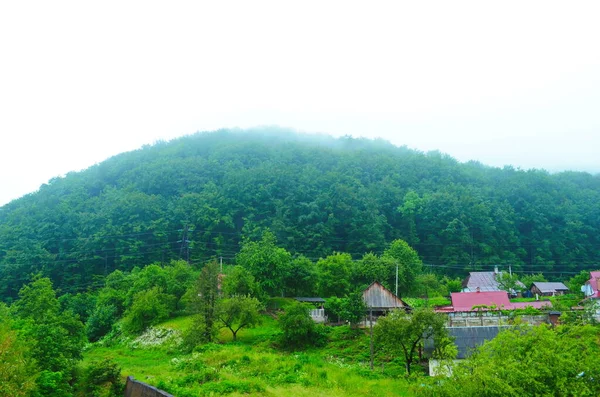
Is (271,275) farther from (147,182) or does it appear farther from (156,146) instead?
(156,146)

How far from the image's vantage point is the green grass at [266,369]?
688 inches

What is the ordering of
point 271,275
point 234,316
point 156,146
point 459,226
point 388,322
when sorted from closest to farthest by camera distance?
point 388,322 → point 234,316 → point 271,275 → point 459,226 → point 156,146

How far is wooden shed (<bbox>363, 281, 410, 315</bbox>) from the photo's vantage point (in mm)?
31156

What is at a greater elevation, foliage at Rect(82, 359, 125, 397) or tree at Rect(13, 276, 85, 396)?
tree at Rect(13, 276, 85, 396)

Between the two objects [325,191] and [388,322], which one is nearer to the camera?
[388,322]

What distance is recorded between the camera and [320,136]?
435 ft

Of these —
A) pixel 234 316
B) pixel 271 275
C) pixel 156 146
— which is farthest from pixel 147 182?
pixel 234 316

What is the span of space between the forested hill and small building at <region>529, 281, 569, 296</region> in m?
19.0

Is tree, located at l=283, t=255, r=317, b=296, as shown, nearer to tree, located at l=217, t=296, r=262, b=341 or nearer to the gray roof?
tree, located at l=217, t=296, r=262, b=341

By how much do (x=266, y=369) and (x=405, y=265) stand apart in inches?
1077

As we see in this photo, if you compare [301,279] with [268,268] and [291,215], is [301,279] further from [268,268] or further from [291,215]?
[291,215]

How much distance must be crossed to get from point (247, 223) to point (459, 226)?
3643cm

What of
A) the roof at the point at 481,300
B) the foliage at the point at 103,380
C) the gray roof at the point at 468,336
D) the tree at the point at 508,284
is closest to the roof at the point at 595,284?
the roof at the point at 481,300

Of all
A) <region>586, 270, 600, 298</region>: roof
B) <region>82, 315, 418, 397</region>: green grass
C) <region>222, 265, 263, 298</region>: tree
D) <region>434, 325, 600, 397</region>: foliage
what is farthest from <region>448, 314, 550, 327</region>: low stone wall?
<region>222, 265, 263, 298</region>: tree
